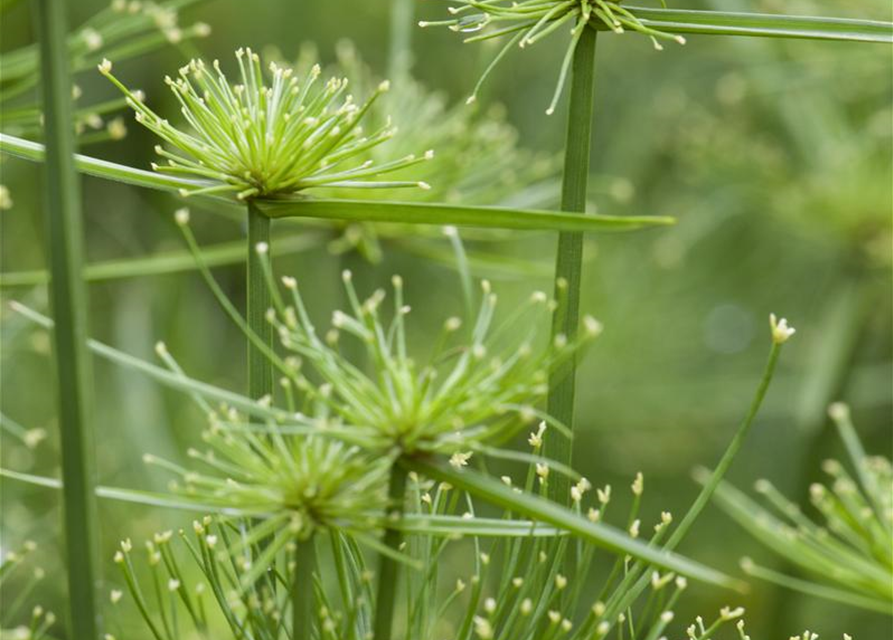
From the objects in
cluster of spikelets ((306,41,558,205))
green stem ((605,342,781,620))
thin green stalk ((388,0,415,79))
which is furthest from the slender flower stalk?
thin green stalk ((388,0,415,79))

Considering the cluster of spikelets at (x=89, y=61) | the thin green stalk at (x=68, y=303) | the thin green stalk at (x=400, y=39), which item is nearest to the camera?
the thin green stalk at (x=68, y=303)

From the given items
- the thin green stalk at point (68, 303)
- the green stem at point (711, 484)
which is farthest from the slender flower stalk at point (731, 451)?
the thin green stalk at point (68, 303)

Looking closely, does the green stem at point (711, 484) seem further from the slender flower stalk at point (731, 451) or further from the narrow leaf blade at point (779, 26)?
the narrow leaf blade at point (779, 26)

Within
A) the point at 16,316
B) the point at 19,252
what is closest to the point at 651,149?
the point at 19,252

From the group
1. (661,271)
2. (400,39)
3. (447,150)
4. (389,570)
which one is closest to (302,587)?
(389,570)

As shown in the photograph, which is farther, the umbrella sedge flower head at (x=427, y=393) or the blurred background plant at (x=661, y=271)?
the blurred background plant at (x=661, y=271)

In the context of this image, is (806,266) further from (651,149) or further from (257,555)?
(257,555)
